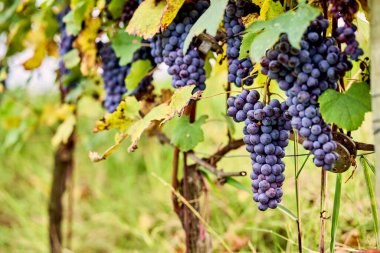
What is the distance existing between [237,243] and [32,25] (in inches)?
49.9

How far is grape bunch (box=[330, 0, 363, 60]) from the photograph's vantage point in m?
0.89

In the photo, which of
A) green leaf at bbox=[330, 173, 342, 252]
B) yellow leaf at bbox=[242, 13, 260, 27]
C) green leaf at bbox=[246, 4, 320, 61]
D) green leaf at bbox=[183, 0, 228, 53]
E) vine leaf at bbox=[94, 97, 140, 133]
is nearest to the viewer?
green leaf at bbox=[246, 4, 320, 61]

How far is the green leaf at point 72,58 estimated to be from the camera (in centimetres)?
178

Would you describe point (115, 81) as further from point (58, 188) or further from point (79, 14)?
point (58, 188)

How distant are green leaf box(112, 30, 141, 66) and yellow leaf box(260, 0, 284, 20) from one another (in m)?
0.52

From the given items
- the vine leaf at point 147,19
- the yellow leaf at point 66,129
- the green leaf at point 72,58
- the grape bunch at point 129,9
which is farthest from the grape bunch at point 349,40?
the yellow leaf at point 66,129

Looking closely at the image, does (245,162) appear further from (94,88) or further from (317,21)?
(317,21)

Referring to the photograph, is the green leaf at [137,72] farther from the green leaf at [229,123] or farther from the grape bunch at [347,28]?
the grape bunch at [347,28]

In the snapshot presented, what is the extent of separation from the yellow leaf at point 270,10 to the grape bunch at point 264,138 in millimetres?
148

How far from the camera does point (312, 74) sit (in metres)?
0.90

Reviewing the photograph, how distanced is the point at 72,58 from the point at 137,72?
0.38 metres

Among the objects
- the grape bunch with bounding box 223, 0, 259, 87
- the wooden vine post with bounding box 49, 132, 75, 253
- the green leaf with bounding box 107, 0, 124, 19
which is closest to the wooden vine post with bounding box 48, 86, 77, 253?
the wooden vine post with bounding box 49, 132, 75, 253

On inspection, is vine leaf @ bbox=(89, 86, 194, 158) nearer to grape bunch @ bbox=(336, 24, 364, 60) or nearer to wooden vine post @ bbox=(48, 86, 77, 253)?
grape bunch @ bbox=(336, 24, 364, 60)

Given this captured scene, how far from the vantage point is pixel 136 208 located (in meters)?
3.02
